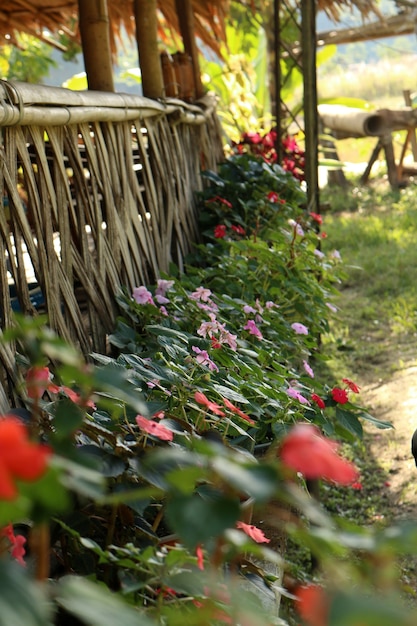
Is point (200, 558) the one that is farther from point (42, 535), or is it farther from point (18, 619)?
point (18, 619)

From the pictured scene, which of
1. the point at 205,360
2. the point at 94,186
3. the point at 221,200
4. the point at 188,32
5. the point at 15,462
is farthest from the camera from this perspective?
the point at 188,32

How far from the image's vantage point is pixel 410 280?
666 centimetres

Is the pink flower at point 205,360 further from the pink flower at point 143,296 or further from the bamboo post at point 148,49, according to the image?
the bamboo post at point 148,49

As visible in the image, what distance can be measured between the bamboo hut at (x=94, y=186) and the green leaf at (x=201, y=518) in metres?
1.13

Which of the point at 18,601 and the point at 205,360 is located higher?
the point at 18,601

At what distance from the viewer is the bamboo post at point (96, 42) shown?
314 centimetres

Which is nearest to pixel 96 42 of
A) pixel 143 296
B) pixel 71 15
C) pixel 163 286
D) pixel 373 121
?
pixel 163 286

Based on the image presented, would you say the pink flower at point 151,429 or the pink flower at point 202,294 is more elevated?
the pink flower at point 151,429

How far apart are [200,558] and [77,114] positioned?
1.69 m

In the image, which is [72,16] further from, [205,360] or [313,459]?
[313,459]

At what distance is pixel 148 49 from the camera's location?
382cm

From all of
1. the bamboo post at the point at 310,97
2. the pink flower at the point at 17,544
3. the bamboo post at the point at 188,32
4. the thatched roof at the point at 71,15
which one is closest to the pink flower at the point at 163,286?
the pink flower at the point at 17,544

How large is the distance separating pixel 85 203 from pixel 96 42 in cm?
91

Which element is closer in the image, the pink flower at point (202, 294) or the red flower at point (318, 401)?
the red flower at point (318, 401)
